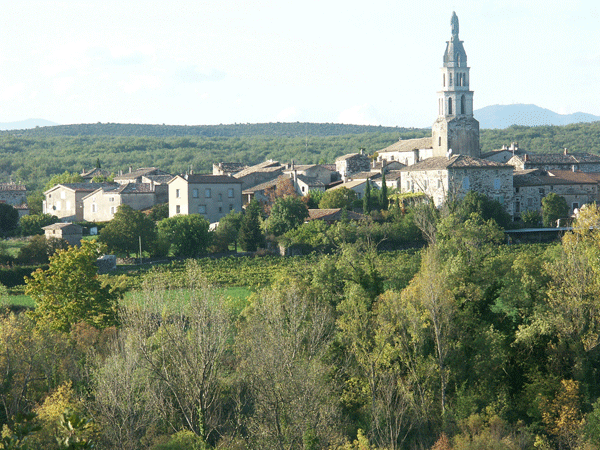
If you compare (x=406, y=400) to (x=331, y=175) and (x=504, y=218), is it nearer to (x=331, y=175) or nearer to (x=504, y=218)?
(x=504, y=218)

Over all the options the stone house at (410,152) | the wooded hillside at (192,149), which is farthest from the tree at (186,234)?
the wooded hillside at (192,149)

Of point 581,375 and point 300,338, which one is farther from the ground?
point 300,338

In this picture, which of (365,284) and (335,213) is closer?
(365,284)

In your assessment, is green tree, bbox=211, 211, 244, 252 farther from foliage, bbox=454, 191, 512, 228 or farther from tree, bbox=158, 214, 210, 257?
foliage, bbox=454, 191, 512, 228

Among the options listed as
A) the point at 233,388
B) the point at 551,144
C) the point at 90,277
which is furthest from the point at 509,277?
the point at 551,144

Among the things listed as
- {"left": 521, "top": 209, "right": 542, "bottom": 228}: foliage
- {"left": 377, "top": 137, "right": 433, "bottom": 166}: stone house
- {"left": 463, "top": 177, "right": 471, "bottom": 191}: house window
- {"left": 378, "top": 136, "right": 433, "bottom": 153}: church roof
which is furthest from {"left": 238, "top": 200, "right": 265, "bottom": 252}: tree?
{"left": 378, "top": 136, "right": 433, "bottom": 153}: church roof

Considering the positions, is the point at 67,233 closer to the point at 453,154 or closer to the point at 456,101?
the point at 453,154
